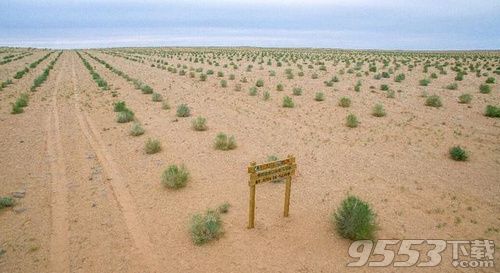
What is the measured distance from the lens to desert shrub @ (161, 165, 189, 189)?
28.5ft

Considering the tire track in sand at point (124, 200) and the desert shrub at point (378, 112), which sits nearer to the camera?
the tire track in sand at point (124, 200)

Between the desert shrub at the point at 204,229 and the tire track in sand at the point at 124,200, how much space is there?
2.52 ft

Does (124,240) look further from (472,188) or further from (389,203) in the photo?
(472,188)

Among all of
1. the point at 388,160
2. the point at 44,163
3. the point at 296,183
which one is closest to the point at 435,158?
the point at 388,160

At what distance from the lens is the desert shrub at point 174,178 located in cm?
868

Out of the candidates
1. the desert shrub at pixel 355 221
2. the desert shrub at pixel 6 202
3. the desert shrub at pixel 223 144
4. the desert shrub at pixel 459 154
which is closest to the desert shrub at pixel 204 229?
the desert shrub at pixel 355 221

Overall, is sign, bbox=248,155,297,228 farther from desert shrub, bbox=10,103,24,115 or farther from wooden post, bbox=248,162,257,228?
desert shrub, bbox=10,103,24,115

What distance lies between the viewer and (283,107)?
18.1 meters

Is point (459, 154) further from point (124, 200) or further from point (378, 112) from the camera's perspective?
point (124, 200)

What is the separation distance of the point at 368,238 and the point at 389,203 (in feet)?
5.56

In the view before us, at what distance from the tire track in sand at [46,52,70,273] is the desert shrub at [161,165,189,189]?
2.22 metres

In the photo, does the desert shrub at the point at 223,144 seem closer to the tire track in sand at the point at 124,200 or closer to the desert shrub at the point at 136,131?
the tire track in sand at the point at 124,200

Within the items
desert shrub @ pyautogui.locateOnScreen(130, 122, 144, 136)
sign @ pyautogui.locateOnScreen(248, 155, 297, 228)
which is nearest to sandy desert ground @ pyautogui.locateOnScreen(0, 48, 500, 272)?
desert shrub @ pyautogui.locateOnScreen(130, 122, 144, 136)

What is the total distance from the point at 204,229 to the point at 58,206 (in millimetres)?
3555
